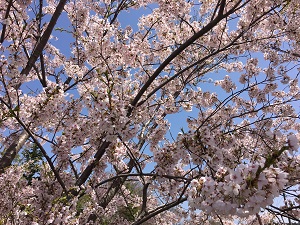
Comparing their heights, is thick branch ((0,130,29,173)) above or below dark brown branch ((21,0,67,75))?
below

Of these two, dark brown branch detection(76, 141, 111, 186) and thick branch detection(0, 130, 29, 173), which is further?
thick branch detection(0, 130, 29, 173)

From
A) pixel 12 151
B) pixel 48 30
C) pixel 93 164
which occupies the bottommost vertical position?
pixel 93 164

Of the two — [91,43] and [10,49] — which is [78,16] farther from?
[10,49]

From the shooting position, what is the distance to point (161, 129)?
496 centimetres

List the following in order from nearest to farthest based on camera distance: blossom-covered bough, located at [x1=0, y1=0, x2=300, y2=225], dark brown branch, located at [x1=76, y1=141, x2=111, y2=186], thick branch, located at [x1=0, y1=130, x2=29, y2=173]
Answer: blossom-covered bough, located at [x1=0, y1=0, x2=300, y2=225]
dark brown branch, located at [x1=76, y1=141, x2=111, y2=186]
thick branch, located at [x1=0, y1=130, x2=29, y2=173]

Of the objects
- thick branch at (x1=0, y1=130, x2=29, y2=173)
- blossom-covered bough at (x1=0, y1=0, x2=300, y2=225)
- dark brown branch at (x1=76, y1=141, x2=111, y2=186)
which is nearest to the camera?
blossom-covered bough at (x1=0, y1=0, x2=300, y2=225)

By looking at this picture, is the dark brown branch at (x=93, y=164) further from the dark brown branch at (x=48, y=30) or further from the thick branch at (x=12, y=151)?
the dark brown branch at (x=48, y=30)

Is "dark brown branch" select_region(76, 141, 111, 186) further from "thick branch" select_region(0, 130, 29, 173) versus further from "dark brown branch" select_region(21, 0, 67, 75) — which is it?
"dark brown branch" select_region(21, 0, 67, 75)

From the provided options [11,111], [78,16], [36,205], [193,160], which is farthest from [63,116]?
[78,16]

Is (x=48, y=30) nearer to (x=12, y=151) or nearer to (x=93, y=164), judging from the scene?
(x=93, y=164)

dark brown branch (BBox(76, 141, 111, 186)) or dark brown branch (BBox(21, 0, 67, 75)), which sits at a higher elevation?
dark brown branch (BBox(21, 0, 67, 75))

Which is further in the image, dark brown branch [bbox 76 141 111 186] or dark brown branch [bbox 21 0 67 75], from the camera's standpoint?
dark brown branch [bbox 76 141 111 186]

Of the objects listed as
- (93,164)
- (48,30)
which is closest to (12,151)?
(93,164)

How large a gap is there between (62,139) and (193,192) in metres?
2.55
